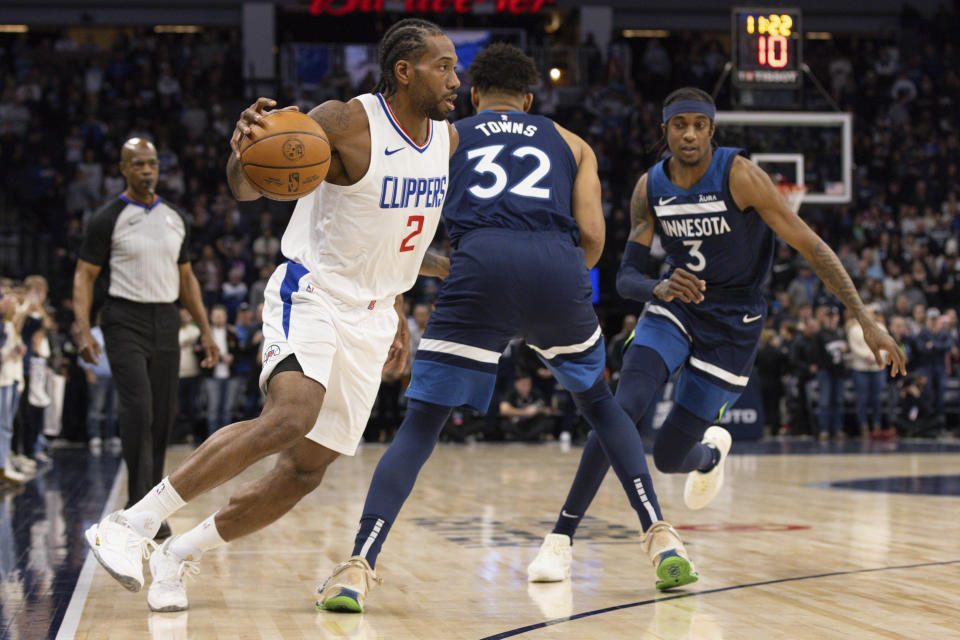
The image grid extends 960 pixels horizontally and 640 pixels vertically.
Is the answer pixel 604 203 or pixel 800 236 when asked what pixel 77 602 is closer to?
pixel 800 236

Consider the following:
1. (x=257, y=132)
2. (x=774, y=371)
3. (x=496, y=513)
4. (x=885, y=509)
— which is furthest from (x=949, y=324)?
(x=257, y=132)

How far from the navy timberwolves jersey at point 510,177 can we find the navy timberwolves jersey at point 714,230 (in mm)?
907

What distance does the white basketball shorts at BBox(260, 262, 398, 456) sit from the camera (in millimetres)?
3854

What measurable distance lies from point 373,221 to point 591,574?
1.82 meters

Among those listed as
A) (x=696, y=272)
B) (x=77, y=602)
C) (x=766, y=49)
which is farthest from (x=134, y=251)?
(x=766, y=49)

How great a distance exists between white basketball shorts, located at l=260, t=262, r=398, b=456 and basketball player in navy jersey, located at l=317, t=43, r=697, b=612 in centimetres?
27

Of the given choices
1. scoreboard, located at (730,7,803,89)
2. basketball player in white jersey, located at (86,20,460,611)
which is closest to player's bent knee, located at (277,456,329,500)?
basketball player in white jersey, located at (86,20,460,611)

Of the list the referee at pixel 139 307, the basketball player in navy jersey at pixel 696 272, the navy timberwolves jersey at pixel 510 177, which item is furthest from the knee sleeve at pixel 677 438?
the referee at pixel 139 307

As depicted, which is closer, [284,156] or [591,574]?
[284,156]

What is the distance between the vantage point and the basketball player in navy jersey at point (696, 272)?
5.18 m

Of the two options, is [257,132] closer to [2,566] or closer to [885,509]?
[2,566]

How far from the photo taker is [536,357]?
15852 mm

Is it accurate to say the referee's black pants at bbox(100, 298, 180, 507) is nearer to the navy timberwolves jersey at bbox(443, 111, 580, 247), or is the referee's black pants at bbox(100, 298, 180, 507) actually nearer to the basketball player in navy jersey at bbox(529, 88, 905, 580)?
the navy timberwolves jersey at bbox(443, 111, 580, 247)

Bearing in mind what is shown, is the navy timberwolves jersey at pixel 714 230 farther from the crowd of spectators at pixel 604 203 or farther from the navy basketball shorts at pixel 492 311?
the crowd of spectators at pixel 604 203
